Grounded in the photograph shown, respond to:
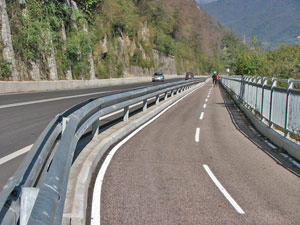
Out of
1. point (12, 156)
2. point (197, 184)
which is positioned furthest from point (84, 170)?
point (197, 184)

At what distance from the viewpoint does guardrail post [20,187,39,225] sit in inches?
97.7

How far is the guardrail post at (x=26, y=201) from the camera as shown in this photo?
248 cm

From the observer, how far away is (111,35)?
2522 inches

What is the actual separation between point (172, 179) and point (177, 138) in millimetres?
4345

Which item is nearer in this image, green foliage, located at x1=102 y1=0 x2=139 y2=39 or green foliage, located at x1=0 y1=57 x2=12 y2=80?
green foliage, located at x1=0 y1=57 x2=12 y2=80

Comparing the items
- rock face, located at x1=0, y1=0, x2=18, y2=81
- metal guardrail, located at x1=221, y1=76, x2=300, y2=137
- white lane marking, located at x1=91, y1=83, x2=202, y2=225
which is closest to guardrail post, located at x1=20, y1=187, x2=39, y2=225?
white lane marking, located at x1=91, y1=83, x2=202, y2=225

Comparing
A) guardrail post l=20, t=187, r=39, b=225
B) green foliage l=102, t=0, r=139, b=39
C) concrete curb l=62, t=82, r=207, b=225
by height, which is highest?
green foliage l=102, t=0, r=139, b=39

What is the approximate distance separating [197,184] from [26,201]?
420 centimetres

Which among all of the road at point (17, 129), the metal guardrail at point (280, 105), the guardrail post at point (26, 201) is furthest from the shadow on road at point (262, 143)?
the guardrail post at point (26, 201)

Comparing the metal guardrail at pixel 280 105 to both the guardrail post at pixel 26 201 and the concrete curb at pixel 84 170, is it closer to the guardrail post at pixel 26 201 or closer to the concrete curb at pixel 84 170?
the concrete curb at pixel 84 170

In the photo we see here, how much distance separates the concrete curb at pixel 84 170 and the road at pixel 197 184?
0.35 meters

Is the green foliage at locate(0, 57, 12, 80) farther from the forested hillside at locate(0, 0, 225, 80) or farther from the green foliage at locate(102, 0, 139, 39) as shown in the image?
the green foliage at locate(102, 0, 139, 39)

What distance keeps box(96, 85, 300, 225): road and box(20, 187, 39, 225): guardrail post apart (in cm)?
208

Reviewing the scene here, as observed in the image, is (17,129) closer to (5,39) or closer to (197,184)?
(197,184)
